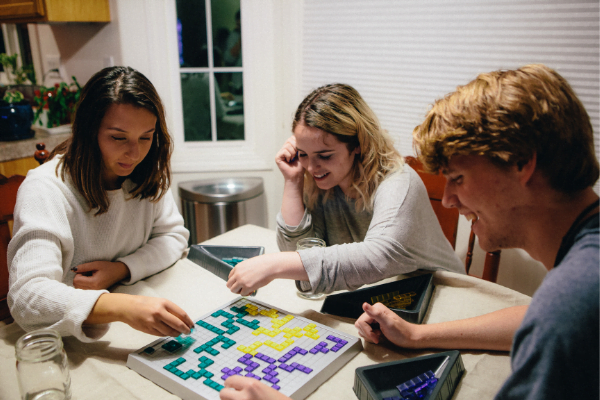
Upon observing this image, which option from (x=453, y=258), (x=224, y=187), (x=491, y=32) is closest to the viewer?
(x=453, y=258)

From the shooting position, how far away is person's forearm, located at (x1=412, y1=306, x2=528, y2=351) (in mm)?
910

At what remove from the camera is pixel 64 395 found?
2.50 feet

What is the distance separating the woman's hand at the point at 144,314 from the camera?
0.89 m

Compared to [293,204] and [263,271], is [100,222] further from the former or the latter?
[293,204]

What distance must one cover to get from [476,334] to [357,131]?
0.69 metres

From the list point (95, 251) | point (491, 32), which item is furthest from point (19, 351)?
point (491, 32)

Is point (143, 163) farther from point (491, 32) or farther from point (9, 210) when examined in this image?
point (491, 32)

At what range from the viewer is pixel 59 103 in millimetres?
2768

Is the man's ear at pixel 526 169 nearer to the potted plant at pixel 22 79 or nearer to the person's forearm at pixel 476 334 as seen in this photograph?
the person's forearm at pixel 476 334

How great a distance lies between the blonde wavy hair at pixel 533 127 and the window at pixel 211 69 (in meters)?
2.20

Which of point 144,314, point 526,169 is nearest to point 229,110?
point 144,314

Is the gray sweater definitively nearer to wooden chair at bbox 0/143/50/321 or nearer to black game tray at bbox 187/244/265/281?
black game tray at bbox 187/244/265/281

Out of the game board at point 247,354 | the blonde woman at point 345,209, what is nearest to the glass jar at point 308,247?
the blonde woman at point 345,209

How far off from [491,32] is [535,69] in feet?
4.79
